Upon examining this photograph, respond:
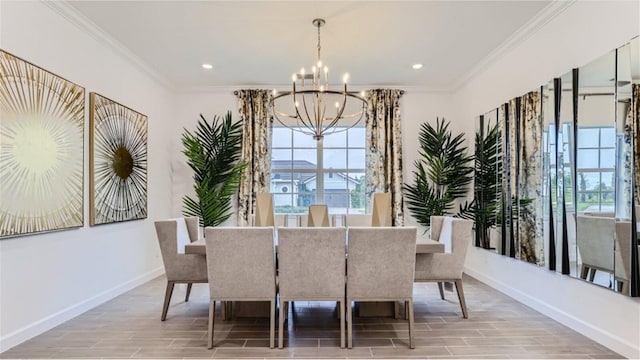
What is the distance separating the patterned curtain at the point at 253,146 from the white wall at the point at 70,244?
121 cm

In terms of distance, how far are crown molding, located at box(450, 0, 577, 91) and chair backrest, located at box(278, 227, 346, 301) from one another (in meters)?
2.66

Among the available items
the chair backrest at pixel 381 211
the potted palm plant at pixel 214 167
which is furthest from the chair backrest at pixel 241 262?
the potted palm plant at pixel 214 167

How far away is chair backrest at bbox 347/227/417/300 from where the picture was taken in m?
2.41

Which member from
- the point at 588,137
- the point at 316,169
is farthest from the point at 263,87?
the point at 588,137

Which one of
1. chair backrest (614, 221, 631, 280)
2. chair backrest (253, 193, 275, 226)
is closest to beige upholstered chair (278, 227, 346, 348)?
chair backrest (253, 193, 275, 226)

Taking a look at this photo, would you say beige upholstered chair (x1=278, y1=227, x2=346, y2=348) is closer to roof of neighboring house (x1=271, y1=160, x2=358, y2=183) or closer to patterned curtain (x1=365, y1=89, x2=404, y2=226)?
patterned curtain (x1=365, y1=89, x2=404, y2=226)

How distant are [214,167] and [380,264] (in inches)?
126

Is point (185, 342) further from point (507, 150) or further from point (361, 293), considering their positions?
point (507, 150)

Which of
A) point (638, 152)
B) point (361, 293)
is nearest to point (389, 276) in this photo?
point (361, 293)

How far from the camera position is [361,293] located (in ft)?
8.13

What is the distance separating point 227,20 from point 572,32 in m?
2.98

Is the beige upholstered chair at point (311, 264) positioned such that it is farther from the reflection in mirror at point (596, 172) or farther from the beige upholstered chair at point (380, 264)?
the reflection in mirror at point (596, 172)

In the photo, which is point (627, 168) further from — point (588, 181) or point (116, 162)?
point (116, 162)

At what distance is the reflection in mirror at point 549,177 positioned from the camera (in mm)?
2971
